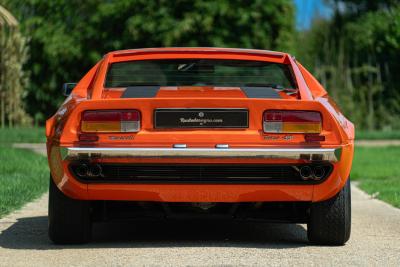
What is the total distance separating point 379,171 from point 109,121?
888 cm

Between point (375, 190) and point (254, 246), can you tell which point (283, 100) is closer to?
point (254, 246)

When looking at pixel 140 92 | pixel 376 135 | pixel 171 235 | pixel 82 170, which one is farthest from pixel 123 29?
pixel 82 170

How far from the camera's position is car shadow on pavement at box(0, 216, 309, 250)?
660 centimetres

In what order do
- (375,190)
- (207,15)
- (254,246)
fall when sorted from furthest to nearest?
1. (207,15)
2. (375,190)
3. (254,246)

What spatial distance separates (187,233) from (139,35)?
2395 centimetres

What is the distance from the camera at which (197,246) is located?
A: 6.43 meters

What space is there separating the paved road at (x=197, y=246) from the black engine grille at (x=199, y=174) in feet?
1.44

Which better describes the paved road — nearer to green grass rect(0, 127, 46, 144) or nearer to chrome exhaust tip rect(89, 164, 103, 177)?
chrome exhaust tip rect(89, 164, 103, 177)

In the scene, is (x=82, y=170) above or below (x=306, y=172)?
below

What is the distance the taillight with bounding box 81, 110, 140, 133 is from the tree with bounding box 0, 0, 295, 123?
78.7ft

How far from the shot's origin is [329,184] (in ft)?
20.3

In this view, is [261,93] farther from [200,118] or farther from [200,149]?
[200,149]

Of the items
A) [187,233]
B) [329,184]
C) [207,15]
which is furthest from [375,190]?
[207,15]

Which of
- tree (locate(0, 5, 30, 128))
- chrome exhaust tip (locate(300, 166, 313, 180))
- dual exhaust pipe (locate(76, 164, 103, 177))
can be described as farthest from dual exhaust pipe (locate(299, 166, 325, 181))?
tree (locate(0, 5, 30, 128))
